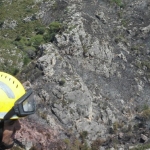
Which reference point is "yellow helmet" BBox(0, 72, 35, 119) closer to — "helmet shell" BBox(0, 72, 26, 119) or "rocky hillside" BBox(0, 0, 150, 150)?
"helmet shell" BBox(0, 72, 26, 119)

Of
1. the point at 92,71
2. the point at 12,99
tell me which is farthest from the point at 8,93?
the point at 92,71

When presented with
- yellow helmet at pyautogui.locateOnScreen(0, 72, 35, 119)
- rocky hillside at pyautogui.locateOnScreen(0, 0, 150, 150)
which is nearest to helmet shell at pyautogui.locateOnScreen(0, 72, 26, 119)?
yellow helmet at pyautogui.locateOnScreen(0, 72, 35, 119)

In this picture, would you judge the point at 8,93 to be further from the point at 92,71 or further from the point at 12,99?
the point at 92,71

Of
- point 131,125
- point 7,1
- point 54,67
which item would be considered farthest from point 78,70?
point 7,1

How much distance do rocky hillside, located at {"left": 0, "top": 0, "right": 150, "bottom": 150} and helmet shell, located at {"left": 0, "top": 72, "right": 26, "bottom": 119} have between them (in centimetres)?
2122

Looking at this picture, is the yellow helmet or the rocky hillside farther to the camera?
the rocky hillside

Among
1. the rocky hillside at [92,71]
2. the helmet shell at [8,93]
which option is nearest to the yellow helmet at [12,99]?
the helmet shell at [8,93]

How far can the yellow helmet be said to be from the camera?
505cm

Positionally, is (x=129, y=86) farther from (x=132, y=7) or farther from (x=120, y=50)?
(x=132, y=7)

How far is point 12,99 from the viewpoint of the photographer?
512 cm

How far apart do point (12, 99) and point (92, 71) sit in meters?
29.7

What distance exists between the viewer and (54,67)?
32375mm

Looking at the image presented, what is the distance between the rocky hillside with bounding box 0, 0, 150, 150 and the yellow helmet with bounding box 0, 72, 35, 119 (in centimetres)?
2124

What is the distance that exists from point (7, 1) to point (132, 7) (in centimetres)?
1622
